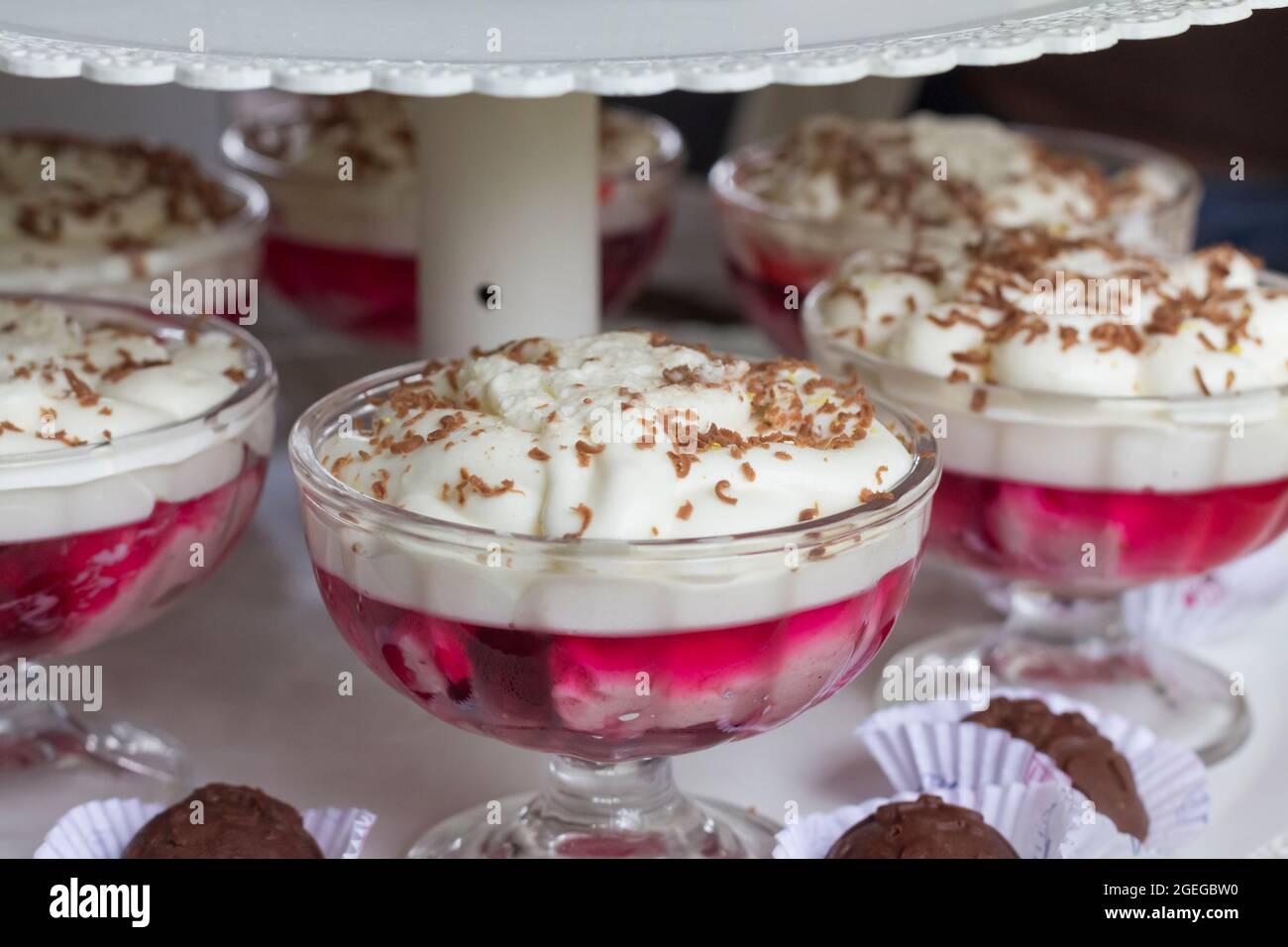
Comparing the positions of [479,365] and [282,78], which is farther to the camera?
[479,365]

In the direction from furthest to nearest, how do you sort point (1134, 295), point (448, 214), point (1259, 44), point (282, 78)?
1. point (1259, 44)
2. point (448, 214)
3. point (1134, 295)
4. point (282, 78)

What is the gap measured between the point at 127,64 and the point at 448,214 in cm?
52

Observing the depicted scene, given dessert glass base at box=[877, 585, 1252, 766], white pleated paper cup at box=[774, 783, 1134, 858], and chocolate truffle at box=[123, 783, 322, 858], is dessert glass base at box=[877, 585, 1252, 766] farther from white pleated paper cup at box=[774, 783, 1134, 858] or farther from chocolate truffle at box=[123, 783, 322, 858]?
chocolate truffle at box=[123, 783, 322, 858]

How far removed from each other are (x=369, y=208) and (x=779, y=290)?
0.46m

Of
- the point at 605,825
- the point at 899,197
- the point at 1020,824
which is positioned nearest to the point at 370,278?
the point at 899,197

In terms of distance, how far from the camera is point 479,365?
43.2 inches

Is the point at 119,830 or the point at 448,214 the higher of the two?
the point at 448,214

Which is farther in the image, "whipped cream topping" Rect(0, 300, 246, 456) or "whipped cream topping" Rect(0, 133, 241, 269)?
"whipped cream topping" Rect(0, 133, 241, 269)

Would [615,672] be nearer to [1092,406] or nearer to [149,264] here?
[1092,406]

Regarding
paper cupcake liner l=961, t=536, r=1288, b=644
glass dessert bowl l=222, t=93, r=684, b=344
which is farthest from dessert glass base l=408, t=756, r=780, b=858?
glass dessert bowl l=222, t=93, r=684, b=344

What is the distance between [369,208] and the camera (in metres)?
1.84

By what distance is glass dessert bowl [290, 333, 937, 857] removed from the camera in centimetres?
93
